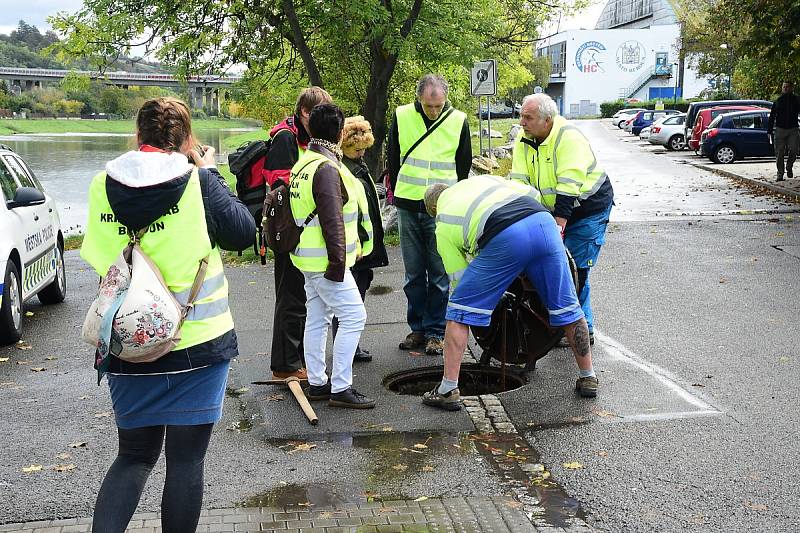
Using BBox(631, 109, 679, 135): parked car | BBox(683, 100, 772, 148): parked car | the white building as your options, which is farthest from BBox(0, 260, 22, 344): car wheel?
the white building

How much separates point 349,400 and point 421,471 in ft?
3.94

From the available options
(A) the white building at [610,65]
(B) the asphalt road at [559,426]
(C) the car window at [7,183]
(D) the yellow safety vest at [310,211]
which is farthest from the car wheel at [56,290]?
(A) the white building at [610,65]

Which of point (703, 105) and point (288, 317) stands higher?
point (703, 105)

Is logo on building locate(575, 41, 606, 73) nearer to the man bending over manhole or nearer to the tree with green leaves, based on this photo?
the tree with green leaves

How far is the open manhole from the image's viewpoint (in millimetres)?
7020

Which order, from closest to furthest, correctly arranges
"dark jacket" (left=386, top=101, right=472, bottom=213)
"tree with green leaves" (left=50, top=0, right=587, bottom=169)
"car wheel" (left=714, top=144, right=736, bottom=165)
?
"dark jacket" (left=386, top=101, right=472, bottom=213) < "tree with green leaves" (left=50, top=0, right=587, bottom=169) < "car wheel" (left=714, top=144, right=736, bottom=165)

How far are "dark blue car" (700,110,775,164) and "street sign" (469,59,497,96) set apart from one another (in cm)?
1104

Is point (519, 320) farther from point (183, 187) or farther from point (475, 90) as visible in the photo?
point (475, 90)

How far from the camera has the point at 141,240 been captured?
344cm

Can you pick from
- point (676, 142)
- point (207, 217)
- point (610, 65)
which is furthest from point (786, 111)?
point (610, 65)

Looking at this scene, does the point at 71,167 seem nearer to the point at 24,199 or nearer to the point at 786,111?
the point at 786,111

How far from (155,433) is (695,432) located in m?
3.36

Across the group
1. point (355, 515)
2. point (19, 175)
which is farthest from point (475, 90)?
point (355, 515)

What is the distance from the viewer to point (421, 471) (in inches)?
201
